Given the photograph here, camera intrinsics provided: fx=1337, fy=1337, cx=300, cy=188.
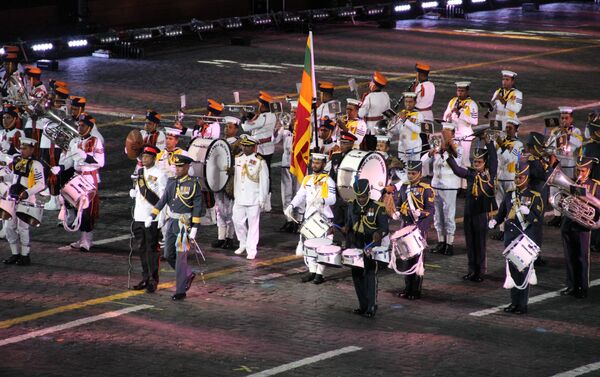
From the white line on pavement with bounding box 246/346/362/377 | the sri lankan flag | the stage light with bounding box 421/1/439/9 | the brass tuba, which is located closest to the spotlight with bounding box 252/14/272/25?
the stage light with bounding box 421/1/439/9

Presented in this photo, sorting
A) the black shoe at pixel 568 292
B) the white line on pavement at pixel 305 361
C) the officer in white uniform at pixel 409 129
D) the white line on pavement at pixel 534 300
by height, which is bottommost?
the white line on pavement at pixel 305 361

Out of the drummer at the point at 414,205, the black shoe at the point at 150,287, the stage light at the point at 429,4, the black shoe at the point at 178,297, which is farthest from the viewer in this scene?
the stage light at the point at 429,4

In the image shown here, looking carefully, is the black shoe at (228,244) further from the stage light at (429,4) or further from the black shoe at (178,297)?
the stage light at (429,4)

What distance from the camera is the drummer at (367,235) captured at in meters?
18.7

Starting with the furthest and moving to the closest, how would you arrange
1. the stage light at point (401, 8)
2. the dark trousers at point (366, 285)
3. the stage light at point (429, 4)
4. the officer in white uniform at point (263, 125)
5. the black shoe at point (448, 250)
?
the stage light at point (429, 4) → the stage light at point (401, 8) → the officer in white uniform at point (263, 125) → the black shoe at point (448, 250) → the dark trousers at point (366, 285)

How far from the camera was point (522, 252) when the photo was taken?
1881cm

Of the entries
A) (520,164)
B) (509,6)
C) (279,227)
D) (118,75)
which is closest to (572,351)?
(520,164)

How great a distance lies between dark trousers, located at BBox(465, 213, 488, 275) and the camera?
20609 millimetres

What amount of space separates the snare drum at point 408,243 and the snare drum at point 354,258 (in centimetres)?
98

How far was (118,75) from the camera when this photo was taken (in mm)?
39312

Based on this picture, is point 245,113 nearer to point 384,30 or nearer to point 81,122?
point 81,122

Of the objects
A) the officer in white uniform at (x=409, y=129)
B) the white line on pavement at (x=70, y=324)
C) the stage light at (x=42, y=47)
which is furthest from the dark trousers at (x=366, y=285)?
the stage light at (x=42, y=47)

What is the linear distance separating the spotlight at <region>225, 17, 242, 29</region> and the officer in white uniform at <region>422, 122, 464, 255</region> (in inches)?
1041

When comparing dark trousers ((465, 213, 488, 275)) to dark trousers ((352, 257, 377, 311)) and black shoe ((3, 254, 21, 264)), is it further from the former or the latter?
black shoe ((3, 254, 21, 264))
